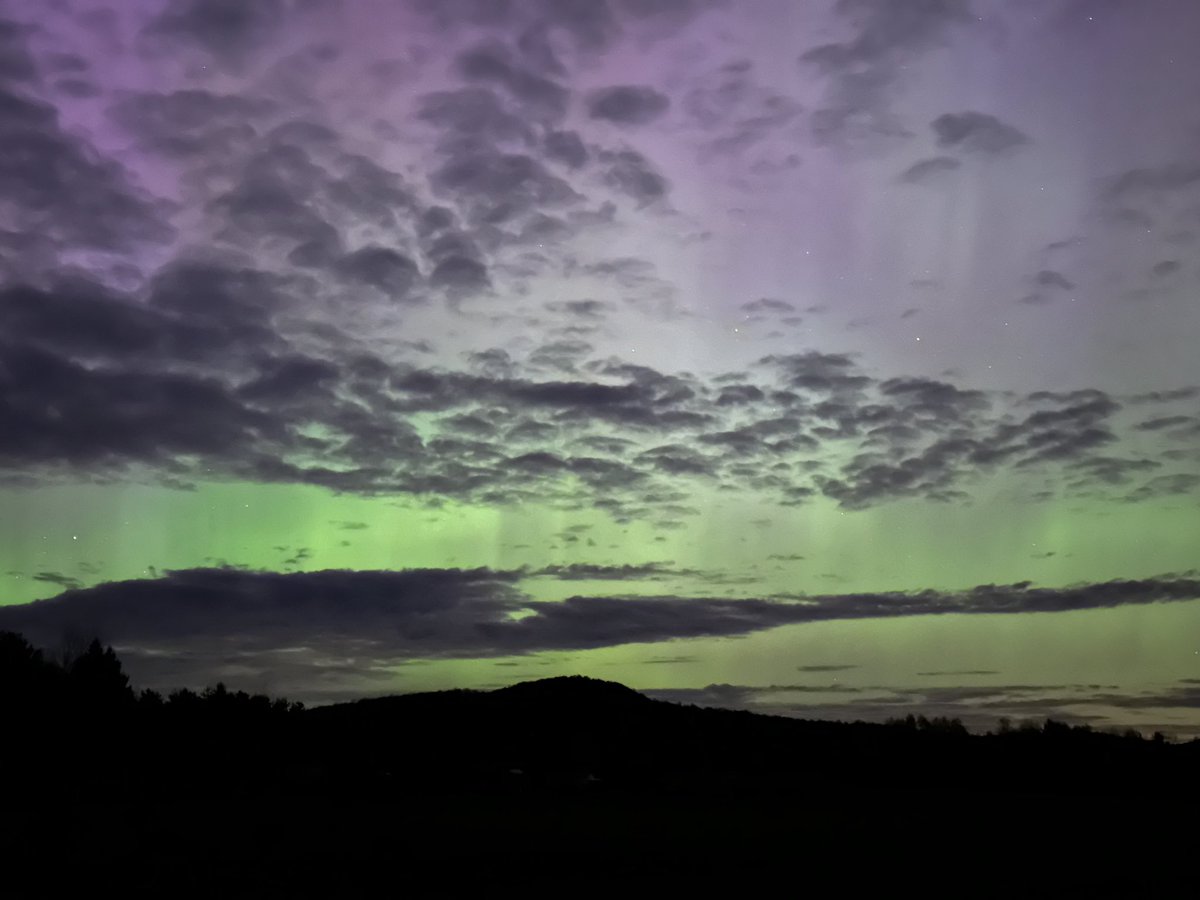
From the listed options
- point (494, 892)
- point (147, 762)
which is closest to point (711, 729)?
point (147, 762)

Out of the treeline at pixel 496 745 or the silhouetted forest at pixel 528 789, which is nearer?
the silhouetted forest at pixel 528 789

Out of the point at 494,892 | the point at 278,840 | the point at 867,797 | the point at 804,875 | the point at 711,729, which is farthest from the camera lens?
the point at 711,729

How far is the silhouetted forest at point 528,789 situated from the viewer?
4150 cm

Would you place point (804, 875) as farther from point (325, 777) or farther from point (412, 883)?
point (325, 777)

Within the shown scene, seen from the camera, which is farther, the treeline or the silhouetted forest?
the treeline

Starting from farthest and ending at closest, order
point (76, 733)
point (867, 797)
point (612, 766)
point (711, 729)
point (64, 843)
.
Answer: point (711, 729)
point (612, 766)
point (76, 733)
point (867, 797)
point (64, 843)

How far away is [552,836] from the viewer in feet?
157

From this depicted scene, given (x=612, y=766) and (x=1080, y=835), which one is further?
(x=612, y=766)

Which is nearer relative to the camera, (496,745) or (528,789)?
(528,789)

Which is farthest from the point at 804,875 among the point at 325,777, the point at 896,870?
the point at 325,777

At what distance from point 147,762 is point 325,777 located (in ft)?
45.1

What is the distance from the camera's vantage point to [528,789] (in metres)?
71.7

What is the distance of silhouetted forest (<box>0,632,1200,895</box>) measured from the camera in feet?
136

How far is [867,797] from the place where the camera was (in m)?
69.5
